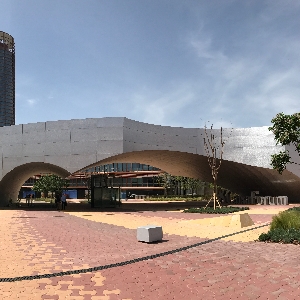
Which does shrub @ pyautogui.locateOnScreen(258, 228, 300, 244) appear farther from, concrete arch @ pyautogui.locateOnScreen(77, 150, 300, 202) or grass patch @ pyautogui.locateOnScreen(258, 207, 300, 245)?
concrete arch @ pyautogui.locateOnScreen(77, 150, 300, 202)

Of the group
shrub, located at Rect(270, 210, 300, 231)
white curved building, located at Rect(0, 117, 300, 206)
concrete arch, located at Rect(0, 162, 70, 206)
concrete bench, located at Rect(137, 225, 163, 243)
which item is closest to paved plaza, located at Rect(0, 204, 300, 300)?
concrete bench, located at Rect(137, 225, 163, 243)

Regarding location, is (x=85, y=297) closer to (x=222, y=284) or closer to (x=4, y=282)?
(x=4, y=282)

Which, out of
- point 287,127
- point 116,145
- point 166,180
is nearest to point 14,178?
point 116,145

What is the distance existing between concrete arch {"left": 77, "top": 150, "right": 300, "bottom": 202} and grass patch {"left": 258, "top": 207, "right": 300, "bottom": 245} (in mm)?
20863

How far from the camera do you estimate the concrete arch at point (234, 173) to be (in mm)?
36125

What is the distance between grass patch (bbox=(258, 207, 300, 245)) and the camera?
11422 mm

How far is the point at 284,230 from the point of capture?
12562mm

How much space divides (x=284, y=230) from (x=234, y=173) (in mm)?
29939

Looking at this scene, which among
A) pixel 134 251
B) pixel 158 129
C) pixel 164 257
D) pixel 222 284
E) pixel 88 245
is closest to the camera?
pixel 222 284

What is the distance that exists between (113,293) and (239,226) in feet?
35.5

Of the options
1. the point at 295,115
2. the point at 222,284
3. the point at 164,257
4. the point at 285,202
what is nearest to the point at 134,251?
the point at 164,257

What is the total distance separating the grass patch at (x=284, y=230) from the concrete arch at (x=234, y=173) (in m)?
20.9

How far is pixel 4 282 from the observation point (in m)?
7.14

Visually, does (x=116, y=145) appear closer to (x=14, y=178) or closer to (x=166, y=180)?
(x=14, y=178)
